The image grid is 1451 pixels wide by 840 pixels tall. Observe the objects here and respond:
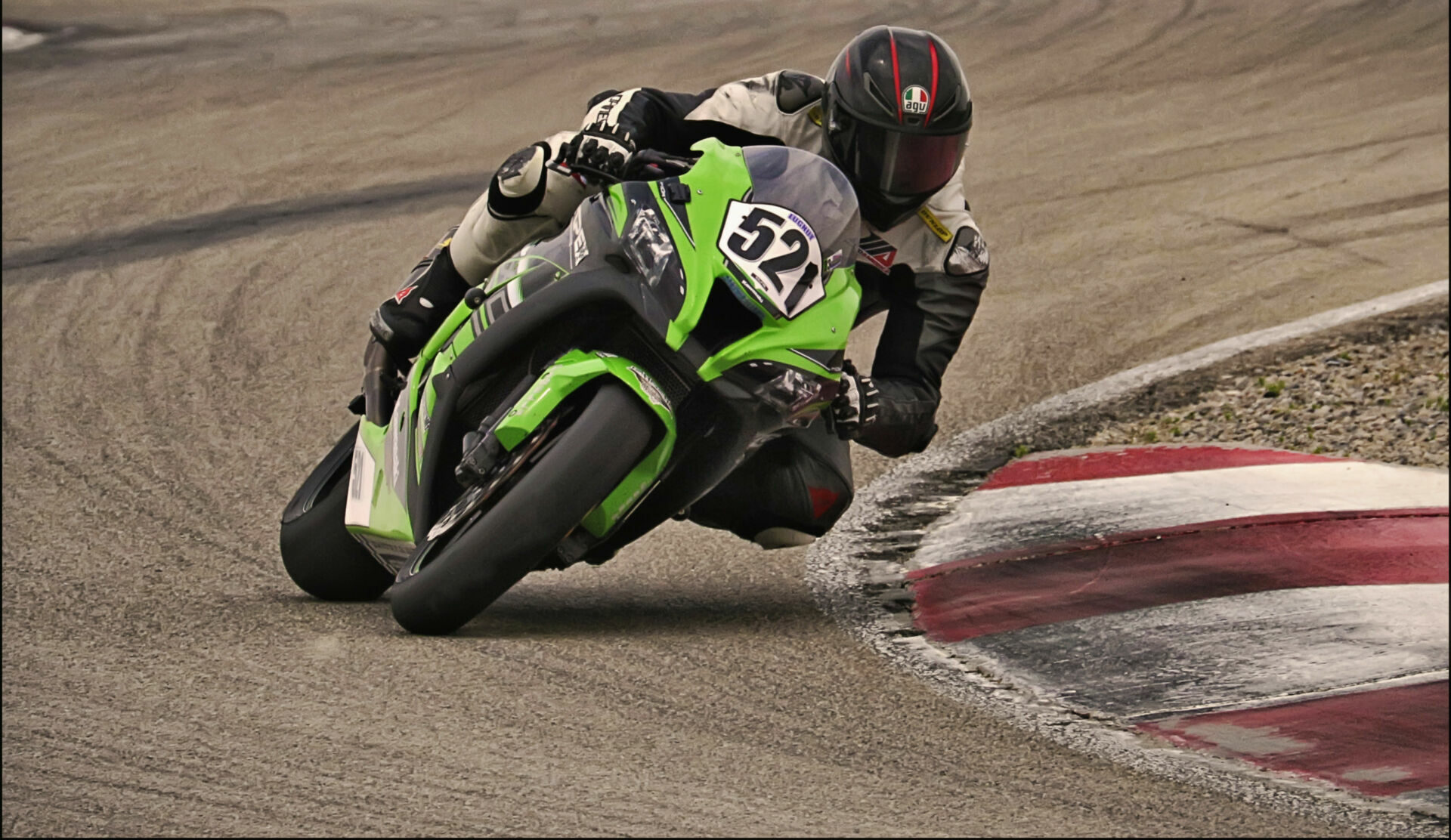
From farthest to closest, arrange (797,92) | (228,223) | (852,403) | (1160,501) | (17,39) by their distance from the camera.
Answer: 1. (17,39)
2. (228,223)
3. (1160,501)
4. (797,92)
5. (852,403)

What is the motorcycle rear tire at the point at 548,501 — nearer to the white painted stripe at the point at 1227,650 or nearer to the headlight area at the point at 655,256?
the headlight area at the point at 655,256

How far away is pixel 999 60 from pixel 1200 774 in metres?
9.86

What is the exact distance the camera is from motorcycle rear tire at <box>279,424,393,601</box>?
5.02m

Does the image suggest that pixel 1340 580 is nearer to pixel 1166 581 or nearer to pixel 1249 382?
pixel 1166 581

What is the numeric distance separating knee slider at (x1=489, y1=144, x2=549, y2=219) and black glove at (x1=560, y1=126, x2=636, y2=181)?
0.11 m

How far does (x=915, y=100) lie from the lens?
464 cm

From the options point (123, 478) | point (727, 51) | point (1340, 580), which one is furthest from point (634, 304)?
point (727, 51)

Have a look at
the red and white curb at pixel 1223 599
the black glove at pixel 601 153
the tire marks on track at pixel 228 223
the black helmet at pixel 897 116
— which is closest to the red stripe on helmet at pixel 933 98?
the black helmet at pixel 897 116

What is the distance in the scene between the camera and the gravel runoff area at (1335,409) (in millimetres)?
6500

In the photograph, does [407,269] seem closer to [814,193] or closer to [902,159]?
[902,159]

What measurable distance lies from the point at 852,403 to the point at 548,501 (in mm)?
914

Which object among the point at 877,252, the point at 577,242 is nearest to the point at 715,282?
the point at 577,242

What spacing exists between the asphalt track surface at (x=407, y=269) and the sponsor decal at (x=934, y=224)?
1.12 metres

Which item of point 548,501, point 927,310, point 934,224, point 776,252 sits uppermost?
point 776,252
